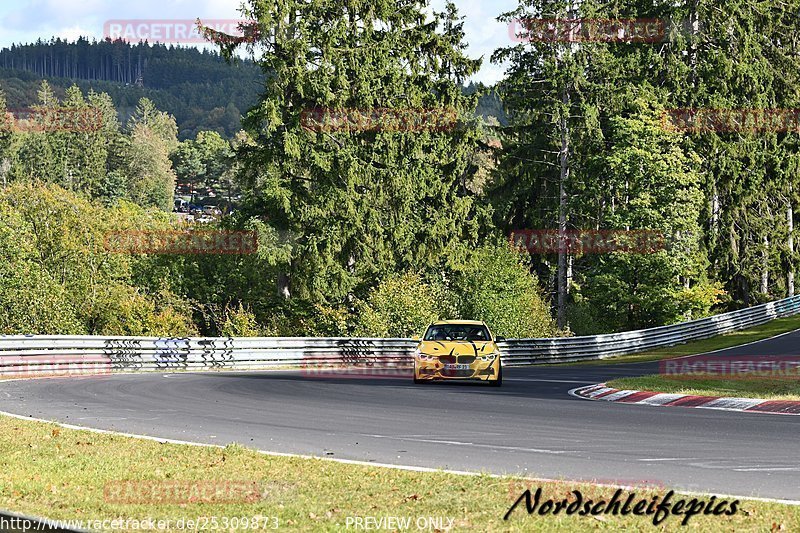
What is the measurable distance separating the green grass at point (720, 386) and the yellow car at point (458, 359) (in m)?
2.70

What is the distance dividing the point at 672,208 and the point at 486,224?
392 inches

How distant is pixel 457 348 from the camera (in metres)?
24.5

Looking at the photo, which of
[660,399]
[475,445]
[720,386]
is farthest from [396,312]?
[475,445]

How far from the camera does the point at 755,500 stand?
8.81m

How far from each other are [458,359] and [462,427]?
9340mm

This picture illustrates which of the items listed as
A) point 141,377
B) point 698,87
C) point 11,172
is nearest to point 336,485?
point 141,377

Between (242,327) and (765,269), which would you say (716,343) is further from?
(242,327)

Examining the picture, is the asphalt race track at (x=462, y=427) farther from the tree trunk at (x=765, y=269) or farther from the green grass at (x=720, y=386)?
the tree trunk at (x=765, y=269)

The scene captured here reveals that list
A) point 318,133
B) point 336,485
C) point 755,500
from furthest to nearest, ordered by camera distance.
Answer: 1. point 318,133
2. point 336,485
3. point 755,500

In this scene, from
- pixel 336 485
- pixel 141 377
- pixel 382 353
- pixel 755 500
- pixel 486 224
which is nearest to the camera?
pixel 755 500

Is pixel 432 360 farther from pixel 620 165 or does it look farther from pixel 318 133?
pixel 620 165

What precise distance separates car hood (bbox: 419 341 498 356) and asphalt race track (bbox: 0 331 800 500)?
0.84 m

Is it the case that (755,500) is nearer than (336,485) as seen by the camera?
Yes

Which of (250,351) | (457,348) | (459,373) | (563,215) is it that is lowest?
(250,351)
